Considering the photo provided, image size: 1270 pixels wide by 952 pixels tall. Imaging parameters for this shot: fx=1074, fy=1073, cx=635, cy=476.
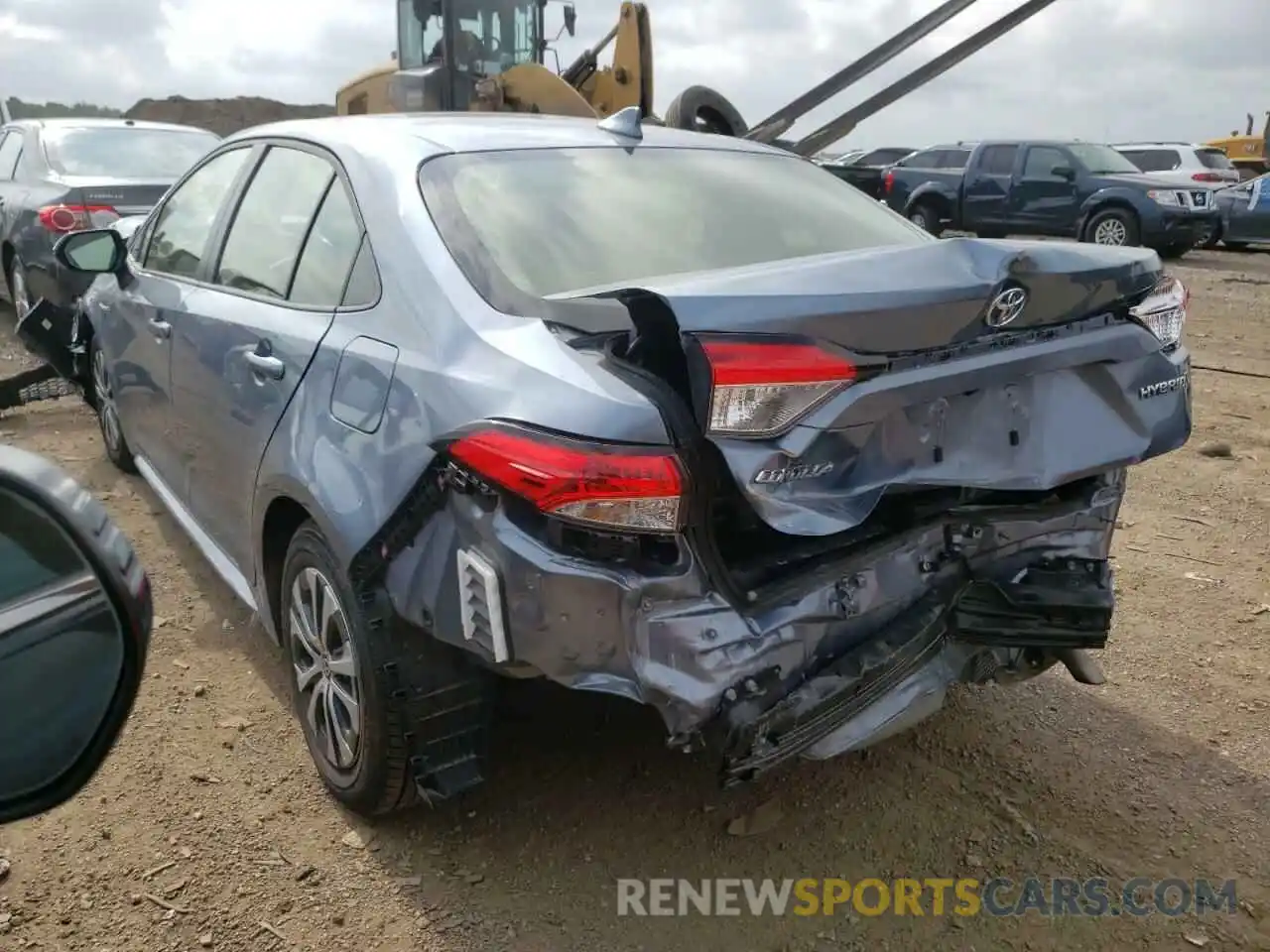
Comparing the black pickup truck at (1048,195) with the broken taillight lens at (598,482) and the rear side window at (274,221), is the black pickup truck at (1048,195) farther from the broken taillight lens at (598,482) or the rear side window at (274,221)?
the broken taillight lens at (598,482)

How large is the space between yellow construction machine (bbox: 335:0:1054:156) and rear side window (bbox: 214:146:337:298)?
5243mm

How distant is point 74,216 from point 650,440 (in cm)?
630

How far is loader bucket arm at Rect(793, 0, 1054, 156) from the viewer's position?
8.27 meters

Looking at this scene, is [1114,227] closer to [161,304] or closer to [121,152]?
[121,152]

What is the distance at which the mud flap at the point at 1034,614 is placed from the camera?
2.39m

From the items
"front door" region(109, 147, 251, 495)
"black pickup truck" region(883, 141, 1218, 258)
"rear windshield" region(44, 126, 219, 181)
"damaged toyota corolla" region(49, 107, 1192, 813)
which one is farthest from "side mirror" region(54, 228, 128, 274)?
"black pickup truck" region(883, 141, 1218, 258)

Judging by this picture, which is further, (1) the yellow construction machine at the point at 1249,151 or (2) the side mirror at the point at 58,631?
(1) the yellow construction machine at the point at 1249,151

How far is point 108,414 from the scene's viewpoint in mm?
5125

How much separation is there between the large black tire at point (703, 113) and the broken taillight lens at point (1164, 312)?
5727mm

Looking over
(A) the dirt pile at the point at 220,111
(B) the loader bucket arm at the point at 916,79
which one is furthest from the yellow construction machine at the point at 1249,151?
(A) the dirt pile at the point at 220,111

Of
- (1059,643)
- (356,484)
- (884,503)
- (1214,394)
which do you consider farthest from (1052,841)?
(1214,394)

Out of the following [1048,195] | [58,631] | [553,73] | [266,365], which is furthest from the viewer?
[1048,195]

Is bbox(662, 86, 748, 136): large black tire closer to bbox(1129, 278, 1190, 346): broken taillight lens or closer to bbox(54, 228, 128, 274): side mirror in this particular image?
bbox(54, 228, 128, 274): side mirror

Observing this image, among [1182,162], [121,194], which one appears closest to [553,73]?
[121,194]
